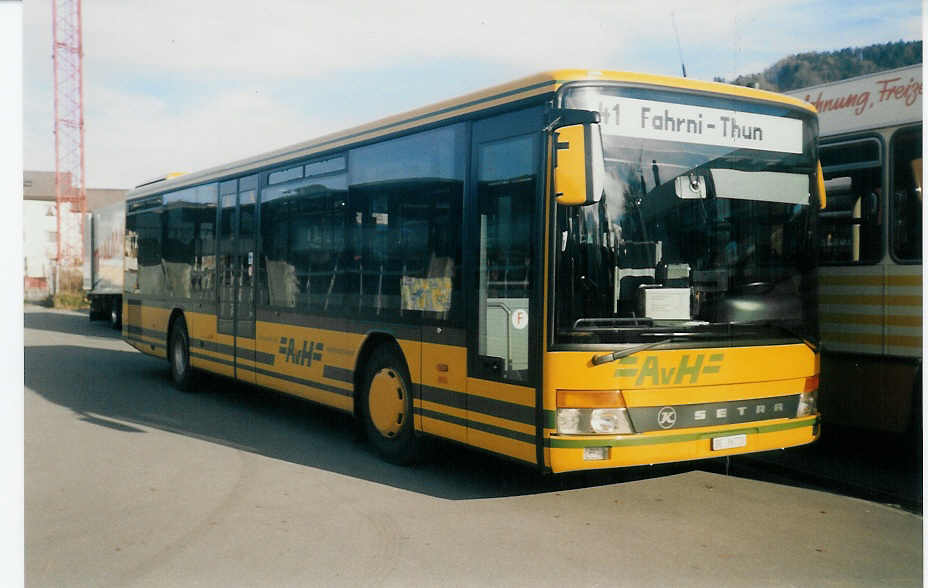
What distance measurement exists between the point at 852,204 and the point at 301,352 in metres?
5.47

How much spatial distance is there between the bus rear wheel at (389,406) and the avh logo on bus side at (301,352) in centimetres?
94

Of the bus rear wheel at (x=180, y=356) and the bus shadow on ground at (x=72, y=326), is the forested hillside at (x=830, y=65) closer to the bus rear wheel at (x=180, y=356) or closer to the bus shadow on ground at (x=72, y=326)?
the bus rear wheel at (x=180, y=356)

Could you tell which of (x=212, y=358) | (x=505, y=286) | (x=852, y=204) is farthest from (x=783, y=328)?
(x=212, y=358)

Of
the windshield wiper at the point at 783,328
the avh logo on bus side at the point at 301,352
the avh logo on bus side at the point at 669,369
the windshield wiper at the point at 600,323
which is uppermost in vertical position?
the windshield wiper at the point at 600,323

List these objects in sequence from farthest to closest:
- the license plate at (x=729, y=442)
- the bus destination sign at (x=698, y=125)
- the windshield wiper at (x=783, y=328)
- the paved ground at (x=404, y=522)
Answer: the windshield wiper at (x=783, y=328) → the license plate at (x=729, y=442) → the bus destination sign at (x=698, y=125) → the paved ground at (x=404, y=522)

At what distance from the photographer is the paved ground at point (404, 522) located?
5102 mm

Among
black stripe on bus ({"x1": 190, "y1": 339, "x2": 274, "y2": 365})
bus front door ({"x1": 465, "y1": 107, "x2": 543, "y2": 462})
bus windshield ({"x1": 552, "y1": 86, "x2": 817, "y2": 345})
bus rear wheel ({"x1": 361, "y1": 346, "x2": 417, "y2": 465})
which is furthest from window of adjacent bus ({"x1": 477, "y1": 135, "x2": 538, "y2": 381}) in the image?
black stripe on bus ({"x1": 190, "y1": 339, "x2": 274, "y2": 365})

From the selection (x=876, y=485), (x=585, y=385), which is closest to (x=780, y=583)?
(x=585, y=385)

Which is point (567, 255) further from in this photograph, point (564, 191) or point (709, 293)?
point (709, 293)

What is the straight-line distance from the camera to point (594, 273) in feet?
19.4

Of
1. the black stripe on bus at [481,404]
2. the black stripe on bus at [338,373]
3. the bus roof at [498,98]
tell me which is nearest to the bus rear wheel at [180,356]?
the bus roof at [498,98]

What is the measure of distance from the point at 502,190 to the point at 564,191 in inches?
33.6

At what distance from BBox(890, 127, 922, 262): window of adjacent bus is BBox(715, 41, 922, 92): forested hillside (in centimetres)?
62

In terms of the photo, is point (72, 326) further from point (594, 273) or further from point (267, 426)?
point (594, 273)
